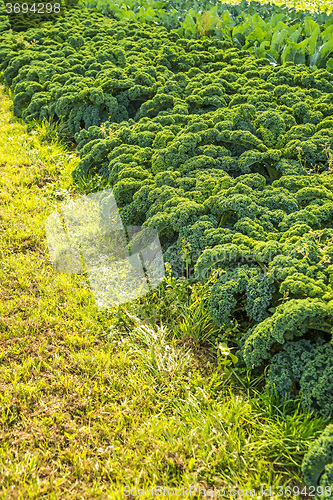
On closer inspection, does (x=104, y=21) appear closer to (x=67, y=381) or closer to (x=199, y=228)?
(x=199, y=228)

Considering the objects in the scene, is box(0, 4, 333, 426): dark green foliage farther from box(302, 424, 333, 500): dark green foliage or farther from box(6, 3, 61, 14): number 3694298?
box(6, 3, 61, 14): number 3694298

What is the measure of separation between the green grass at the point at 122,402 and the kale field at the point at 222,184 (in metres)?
0.02

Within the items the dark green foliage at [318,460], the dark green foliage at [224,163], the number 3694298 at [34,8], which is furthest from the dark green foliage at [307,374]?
the number 3694298 at [34,8]

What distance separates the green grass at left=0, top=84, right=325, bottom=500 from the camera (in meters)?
2.13

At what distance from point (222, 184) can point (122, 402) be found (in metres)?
1.85

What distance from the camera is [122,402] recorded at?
2.51 meters

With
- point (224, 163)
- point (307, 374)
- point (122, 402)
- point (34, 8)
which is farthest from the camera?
point (34, 8)

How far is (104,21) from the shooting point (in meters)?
7.35

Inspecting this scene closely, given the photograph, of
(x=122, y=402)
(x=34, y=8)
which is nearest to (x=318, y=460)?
(x=122, y=402)

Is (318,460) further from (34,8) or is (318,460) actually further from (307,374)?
(34,8)

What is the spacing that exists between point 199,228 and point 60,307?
4.02ft

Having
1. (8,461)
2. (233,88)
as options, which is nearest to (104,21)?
(233,88)

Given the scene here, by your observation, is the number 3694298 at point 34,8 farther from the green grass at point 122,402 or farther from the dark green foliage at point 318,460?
the dark green foliage at point 318,460

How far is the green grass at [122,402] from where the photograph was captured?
6.98 ft
